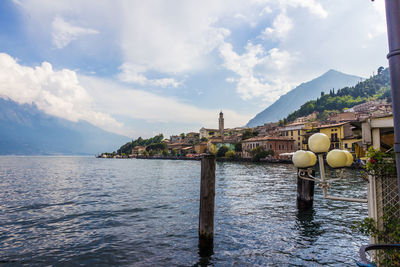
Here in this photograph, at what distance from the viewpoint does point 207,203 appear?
25.0 feet

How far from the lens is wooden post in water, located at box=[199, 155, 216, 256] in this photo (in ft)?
24.6

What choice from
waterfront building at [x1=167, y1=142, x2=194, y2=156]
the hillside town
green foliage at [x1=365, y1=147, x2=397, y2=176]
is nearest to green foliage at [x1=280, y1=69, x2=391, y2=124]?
the hillside town

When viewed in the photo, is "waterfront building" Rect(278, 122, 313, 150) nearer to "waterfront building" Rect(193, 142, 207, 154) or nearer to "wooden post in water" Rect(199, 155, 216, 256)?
"waterfront building" Rect(193, 142, 207, 154)

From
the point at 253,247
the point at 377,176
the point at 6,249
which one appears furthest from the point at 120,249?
the point at 377,176

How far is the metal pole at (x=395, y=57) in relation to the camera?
1.65m

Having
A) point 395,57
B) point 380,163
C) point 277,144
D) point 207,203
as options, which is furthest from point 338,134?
point 395,57

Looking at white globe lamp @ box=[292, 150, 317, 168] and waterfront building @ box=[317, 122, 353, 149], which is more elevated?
waterfront building @ box=[317, 122, 353, 149]

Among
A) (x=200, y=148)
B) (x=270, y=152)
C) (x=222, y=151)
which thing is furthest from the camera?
(x=200, y=148)

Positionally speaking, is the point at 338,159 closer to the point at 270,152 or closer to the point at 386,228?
the point at 386,228

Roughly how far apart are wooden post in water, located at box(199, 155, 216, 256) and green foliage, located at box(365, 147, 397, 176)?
14.2 feet

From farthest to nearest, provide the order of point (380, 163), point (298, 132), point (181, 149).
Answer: point (181, 149), point (298, 132), point (380, 163)

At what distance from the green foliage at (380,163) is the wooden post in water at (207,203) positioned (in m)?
4.32

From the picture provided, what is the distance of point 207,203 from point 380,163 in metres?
4.93

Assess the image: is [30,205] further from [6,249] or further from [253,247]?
[253,247]
